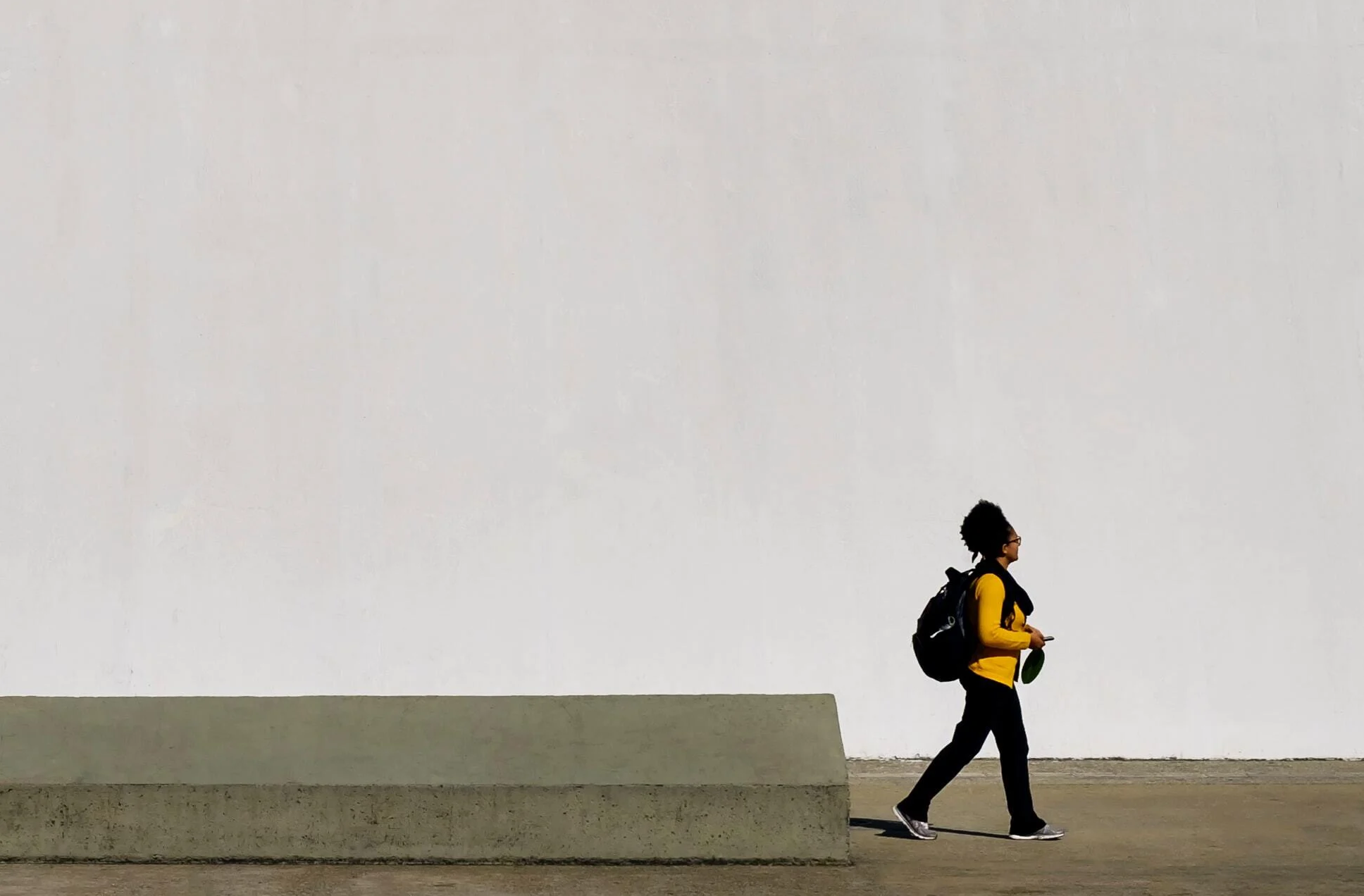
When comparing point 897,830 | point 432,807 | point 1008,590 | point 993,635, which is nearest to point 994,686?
point 993,635

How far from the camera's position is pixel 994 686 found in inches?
Result: 232

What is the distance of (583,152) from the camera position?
7.94 metres

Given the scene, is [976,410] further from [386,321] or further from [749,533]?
[386,321]

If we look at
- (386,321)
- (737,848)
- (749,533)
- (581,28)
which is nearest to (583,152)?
(581,28)

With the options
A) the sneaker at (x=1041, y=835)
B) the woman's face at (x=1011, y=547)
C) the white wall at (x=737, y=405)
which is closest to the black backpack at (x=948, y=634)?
the woman's face at (x=1011, y=547)

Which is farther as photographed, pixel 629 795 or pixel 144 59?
pixel 144 59

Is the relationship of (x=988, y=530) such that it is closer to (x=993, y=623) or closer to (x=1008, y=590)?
(x=1008, y=590)

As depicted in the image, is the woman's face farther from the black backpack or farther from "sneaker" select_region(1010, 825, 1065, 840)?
"sneaker" select_region(1010, 825, 1065, 840)

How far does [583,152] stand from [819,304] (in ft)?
4.87

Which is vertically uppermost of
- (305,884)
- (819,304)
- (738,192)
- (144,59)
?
(144,59)

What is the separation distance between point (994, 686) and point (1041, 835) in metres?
0.65

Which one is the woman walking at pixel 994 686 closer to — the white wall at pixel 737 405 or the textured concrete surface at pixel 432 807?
the textured concrete surface at pixel 432 807

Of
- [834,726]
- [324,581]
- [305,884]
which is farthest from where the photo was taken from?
[324,581]

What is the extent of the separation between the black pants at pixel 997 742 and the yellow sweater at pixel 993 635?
4cm
